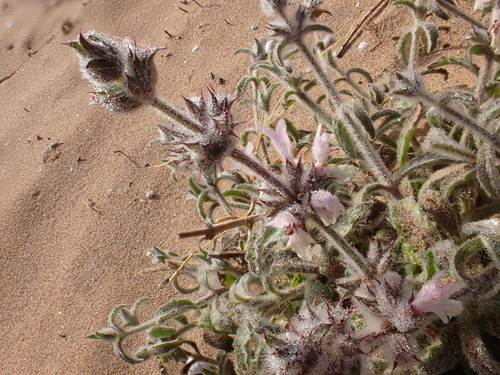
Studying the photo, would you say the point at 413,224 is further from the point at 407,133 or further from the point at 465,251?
the point at 407,133

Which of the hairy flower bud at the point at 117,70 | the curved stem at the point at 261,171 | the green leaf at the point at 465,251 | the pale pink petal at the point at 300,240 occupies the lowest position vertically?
the green leaf at the point at 465,251

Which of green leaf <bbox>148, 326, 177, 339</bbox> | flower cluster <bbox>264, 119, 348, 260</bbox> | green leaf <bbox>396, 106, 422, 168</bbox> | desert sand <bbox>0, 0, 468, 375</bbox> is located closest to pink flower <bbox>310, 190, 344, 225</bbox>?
flower cluster <bbox>264, 119, 348, 260</bbox>

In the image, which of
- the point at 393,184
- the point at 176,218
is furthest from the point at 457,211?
the point at 176,218

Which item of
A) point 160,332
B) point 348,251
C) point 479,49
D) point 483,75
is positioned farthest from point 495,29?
point 160,332

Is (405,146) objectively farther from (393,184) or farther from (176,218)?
(176,218)

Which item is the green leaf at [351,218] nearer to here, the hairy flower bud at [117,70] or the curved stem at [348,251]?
the curved stem at [348,251]

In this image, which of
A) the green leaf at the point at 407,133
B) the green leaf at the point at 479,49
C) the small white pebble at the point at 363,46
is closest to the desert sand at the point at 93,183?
the small white pebble at the point at 363,46
